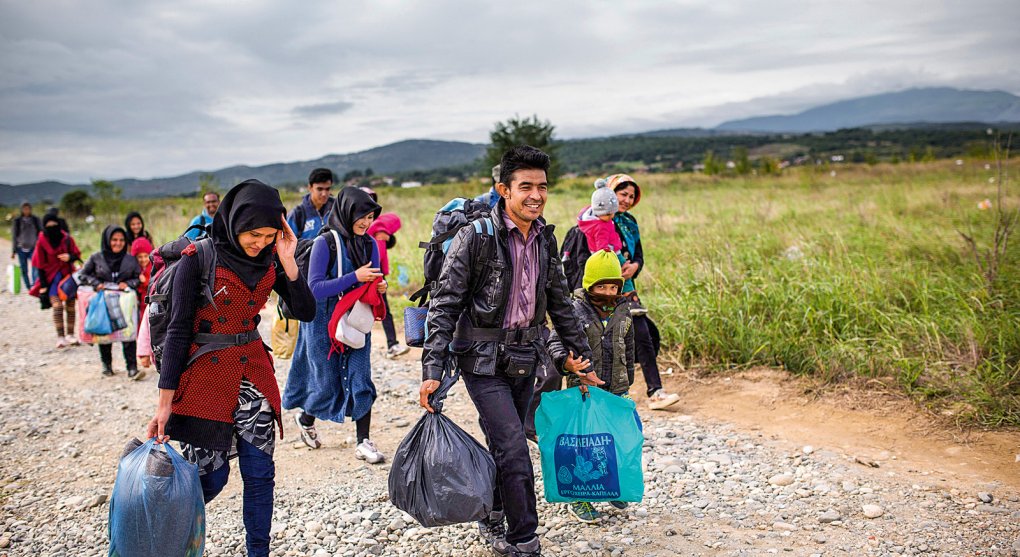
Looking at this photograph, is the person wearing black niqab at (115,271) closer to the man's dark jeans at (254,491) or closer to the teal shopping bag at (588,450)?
the man's dark jeans at (254,491)

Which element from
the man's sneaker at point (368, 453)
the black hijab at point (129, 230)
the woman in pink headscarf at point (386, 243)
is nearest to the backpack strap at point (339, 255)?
the woman in pink headscarf at point (386, 243)

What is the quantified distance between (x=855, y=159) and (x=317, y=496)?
6352 centimetres

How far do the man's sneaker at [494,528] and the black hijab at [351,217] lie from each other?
2.07 m

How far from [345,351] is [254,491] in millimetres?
1783

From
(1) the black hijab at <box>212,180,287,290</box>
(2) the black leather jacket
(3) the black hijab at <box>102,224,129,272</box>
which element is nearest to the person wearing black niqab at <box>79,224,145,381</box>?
(3) the black hijab at <box>102,224,129,272</box>

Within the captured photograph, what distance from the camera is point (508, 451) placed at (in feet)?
10.5

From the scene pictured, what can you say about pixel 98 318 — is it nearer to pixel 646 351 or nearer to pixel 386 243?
pixel 386 243

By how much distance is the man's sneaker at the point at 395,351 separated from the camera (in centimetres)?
792

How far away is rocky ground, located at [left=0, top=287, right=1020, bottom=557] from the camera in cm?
361

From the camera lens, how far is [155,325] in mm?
2975

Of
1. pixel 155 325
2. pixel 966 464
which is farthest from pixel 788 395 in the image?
pixel 155 325

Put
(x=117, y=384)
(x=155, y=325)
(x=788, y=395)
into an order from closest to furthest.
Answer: (x=155, y=325) < (x=788, y=395) < (x=117, y=384)

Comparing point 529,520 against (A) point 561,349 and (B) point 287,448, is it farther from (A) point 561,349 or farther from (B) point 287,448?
(B) point 287,448

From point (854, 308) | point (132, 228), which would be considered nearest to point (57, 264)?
point (132, 228)
